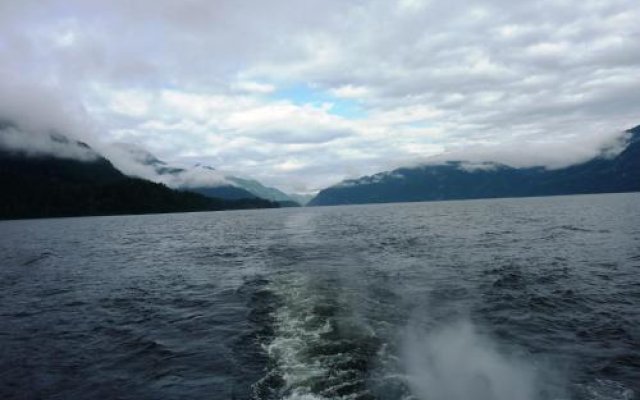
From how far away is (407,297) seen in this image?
31656 mm

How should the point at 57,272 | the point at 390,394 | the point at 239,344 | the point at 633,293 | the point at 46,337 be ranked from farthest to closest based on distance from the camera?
the point at 57,272 < the point at 633,293 < the point at 46,337 < the point at 239,344 < the point at 390,394

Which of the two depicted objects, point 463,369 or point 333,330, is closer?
point 463,369

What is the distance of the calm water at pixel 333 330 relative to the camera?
17766 mm

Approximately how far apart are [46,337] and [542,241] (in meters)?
59.4

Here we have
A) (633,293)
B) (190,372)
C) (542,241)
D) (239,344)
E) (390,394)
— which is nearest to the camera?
(390,394)

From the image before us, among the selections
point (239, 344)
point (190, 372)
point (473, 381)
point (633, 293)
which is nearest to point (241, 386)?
point (190, 372)

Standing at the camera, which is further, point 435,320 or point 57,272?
point 57,272

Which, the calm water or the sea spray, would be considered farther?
the calm water

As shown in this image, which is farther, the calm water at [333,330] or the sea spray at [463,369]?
the calm water at [333,330]

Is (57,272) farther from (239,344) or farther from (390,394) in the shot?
(390,394)

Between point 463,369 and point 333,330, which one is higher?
point 333,330

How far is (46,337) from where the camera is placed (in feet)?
84.6

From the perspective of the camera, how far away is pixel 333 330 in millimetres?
24172

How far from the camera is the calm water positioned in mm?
17766
